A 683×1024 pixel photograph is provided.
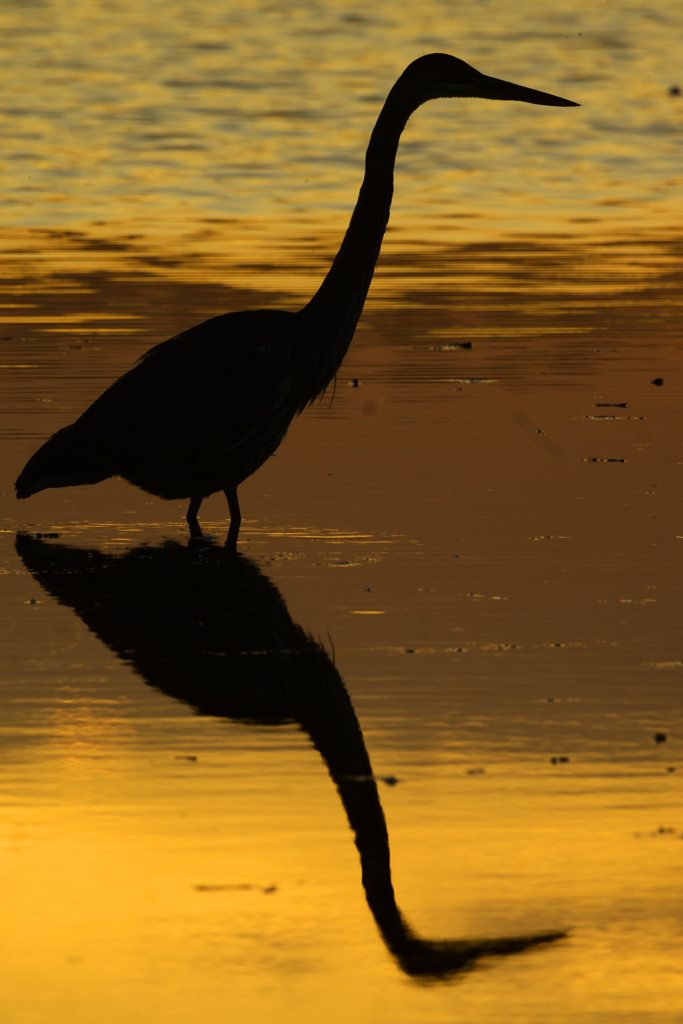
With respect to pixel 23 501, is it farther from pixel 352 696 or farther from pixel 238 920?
pixel 238 920

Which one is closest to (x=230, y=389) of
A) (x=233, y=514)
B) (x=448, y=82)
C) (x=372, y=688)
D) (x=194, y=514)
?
(x=233, y=514)

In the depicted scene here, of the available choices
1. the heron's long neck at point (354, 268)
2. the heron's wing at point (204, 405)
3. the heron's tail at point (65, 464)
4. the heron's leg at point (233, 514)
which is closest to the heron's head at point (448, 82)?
the heron's long neck at point (354, 268)

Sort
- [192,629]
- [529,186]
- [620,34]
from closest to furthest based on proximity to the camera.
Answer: [192,629] → [529,186] → [620,34]

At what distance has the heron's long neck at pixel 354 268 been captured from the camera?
1039cm

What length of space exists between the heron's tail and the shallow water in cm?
22

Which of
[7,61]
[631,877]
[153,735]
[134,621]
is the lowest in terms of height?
[7,61]

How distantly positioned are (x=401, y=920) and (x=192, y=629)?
338cm

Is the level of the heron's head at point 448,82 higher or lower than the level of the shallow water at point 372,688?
higher

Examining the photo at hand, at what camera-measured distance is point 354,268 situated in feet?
34.4

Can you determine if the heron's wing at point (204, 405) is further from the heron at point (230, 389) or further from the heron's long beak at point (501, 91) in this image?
the heron's long beak at point (501, 91)

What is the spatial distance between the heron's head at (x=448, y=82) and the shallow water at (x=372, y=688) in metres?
2.06

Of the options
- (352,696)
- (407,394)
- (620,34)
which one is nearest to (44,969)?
(352,696)

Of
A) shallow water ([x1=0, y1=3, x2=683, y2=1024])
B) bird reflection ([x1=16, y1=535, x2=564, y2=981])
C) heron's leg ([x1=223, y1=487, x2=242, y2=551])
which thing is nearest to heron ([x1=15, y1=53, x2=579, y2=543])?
heron's leg ([x1=223, y1=487, x2=242, y2=551])

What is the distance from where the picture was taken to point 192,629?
846cm
